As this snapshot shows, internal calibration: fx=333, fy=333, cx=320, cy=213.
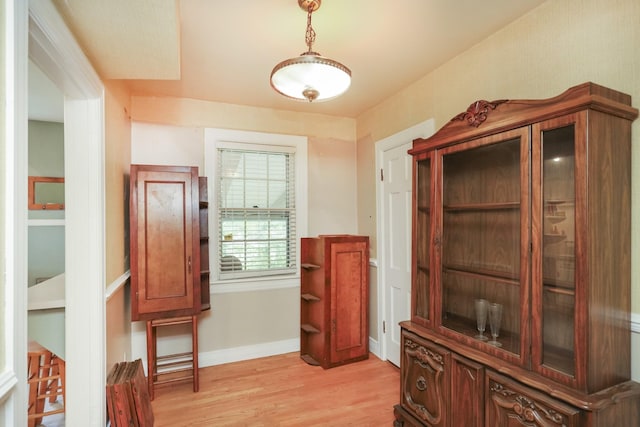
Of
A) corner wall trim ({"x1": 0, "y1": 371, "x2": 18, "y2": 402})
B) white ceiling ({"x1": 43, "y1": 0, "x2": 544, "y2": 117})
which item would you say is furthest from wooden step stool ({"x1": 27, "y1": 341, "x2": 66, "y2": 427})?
white ceiling ({"x1": 43, "y1": 0, "x2": 544, "y2": 117})

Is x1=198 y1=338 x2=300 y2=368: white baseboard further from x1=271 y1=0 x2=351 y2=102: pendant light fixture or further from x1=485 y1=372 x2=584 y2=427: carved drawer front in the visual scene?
x1=271 y1=0 x2=351 y2=102: pendant light fixture

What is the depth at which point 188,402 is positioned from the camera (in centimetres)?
266

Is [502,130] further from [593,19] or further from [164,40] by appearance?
[164,40]

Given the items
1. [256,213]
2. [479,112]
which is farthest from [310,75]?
[256,213]

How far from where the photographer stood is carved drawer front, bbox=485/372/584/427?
1.36 meters

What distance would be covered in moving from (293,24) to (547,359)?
2279 millimetres

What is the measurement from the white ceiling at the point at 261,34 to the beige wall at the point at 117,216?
344 mm

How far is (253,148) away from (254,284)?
1.45m

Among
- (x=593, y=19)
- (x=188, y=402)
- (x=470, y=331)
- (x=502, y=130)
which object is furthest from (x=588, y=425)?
(x=188, y=402)

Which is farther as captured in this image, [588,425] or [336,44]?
[336,44]

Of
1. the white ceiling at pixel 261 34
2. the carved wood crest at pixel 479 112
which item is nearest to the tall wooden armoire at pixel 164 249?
the white ceiling at pixel 261 34

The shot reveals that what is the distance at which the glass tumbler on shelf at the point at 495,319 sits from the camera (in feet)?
5.97

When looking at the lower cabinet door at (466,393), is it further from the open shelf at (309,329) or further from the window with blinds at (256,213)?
the window with blinds at (256,213)

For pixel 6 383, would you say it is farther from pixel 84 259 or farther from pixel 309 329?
pixel 309 329
